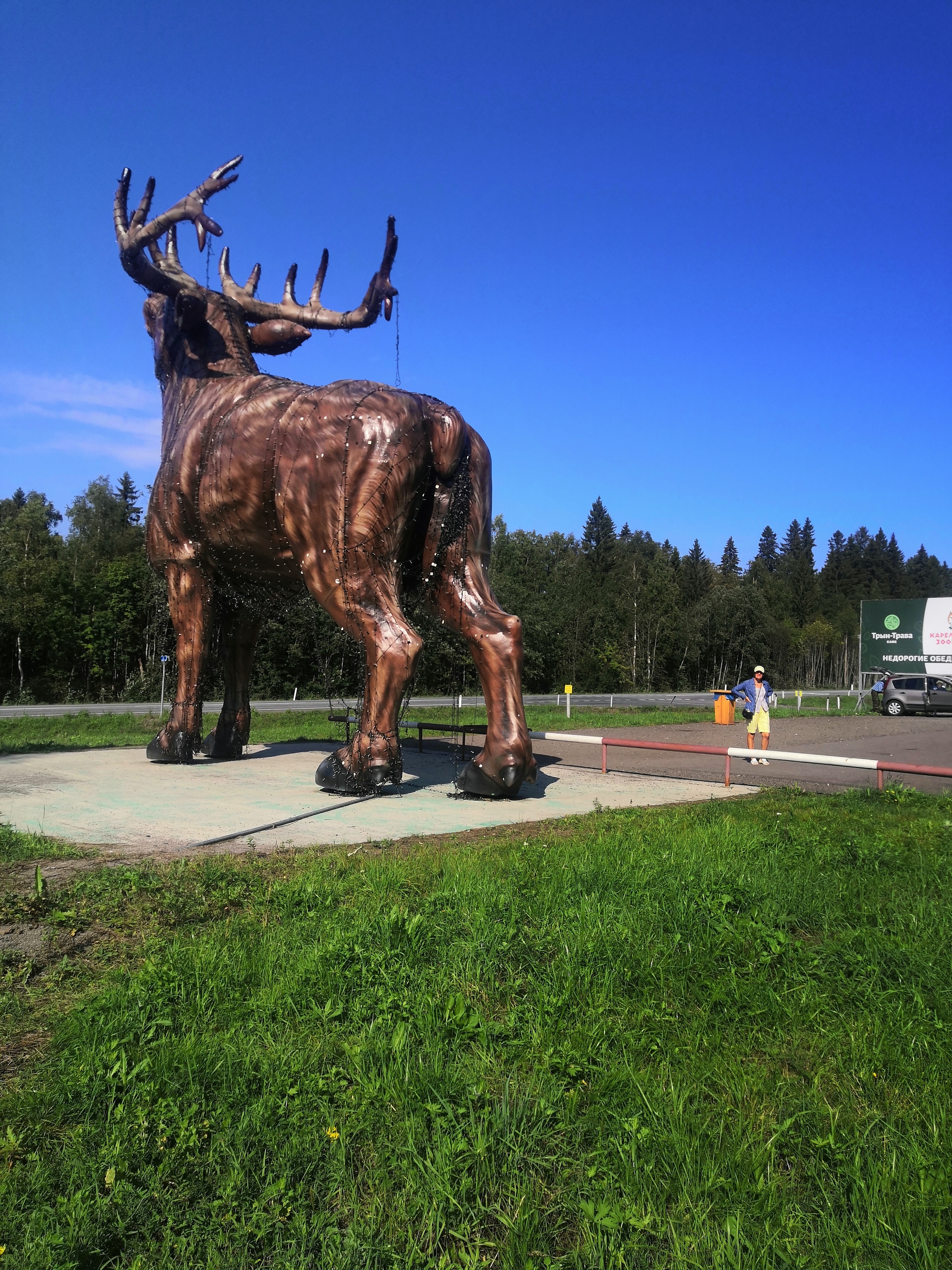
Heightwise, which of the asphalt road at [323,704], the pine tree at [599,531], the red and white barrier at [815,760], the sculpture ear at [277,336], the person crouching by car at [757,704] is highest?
the pine tree at [599,531]

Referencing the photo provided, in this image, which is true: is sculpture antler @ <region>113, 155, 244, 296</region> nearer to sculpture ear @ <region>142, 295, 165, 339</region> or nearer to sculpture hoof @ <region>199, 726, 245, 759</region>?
sculpture ear @ <region>142, 295, 165, 339</region>

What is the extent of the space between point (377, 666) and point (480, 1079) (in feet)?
15.7

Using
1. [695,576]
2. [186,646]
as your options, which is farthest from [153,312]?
[695,576]

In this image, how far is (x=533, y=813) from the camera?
6.81 metres

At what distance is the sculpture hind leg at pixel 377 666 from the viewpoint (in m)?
7.02

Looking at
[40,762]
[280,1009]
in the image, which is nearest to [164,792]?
[40,762]

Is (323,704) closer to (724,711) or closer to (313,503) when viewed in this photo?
(724,711)

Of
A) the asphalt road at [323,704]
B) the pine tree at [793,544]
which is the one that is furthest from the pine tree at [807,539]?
the asphalt road at [323,704]

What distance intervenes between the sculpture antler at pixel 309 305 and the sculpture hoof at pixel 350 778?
4.77 m

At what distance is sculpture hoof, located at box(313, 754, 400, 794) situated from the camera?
7105 mm

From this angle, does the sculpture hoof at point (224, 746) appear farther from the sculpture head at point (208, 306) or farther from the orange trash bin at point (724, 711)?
the orange trash bin at point (724, 711)

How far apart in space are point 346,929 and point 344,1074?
1039 millimetres

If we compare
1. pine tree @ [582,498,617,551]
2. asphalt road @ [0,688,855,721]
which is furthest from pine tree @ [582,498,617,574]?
asphalt road @ [0,688,855,721]

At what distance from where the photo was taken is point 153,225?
838cm
